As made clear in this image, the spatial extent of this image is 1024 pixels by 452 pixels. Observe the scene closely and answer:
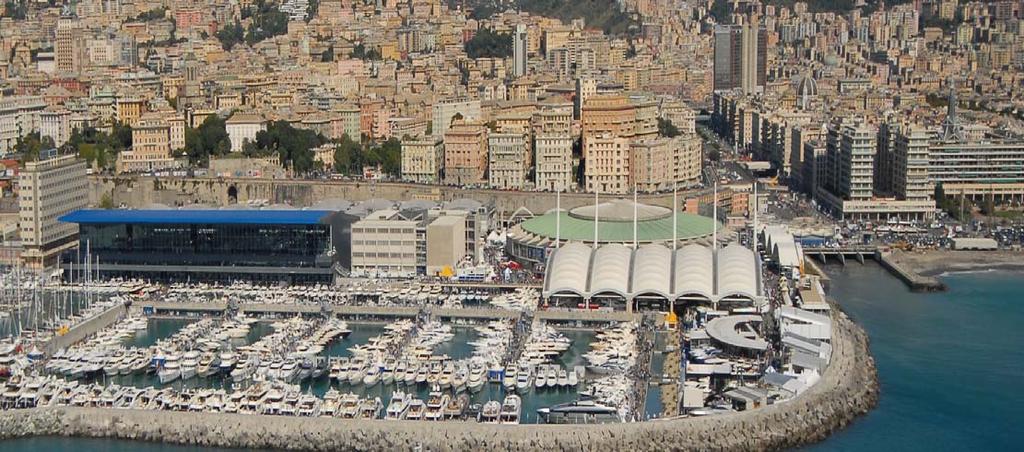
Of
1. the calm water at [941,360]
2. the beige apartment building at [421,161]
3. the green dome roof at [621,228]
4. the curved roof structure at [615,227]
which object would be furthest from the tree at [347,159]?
the calm water at [941,360]

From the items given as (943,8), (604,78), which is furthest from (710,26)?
(604,78)

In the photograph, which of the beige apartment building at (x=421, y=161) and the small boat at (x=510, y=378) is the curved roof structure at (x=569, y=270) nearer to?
the small boat at (x=510, y=378)

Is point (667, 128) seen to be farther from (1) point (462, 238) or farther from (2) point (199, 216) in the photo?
(2) point (199, 216)

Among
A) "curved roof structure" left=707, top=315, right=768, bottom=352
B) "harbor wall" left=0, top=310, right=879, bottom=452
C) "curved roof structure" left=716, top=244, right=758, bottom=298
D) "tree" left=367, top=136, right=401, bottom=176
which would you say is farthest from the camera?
"tree" left=367, top=136, right=401, bottom=176

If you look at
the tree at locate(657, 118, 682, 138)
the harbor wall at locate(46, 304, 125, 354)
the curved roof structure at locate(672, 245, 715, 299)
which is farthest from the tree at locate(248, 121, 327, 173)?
the curved roof structure at locate(672, 245, 715, 299)

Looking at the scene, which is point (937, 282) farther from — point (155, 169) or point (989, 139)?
point (155, 169)

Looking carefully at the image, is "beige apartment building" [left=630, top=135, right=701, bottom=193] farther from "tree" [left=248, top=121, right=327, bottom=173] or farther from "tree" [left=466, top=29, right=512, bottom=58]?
"tree" [left=466, top=29, right=512, bottom=58]
